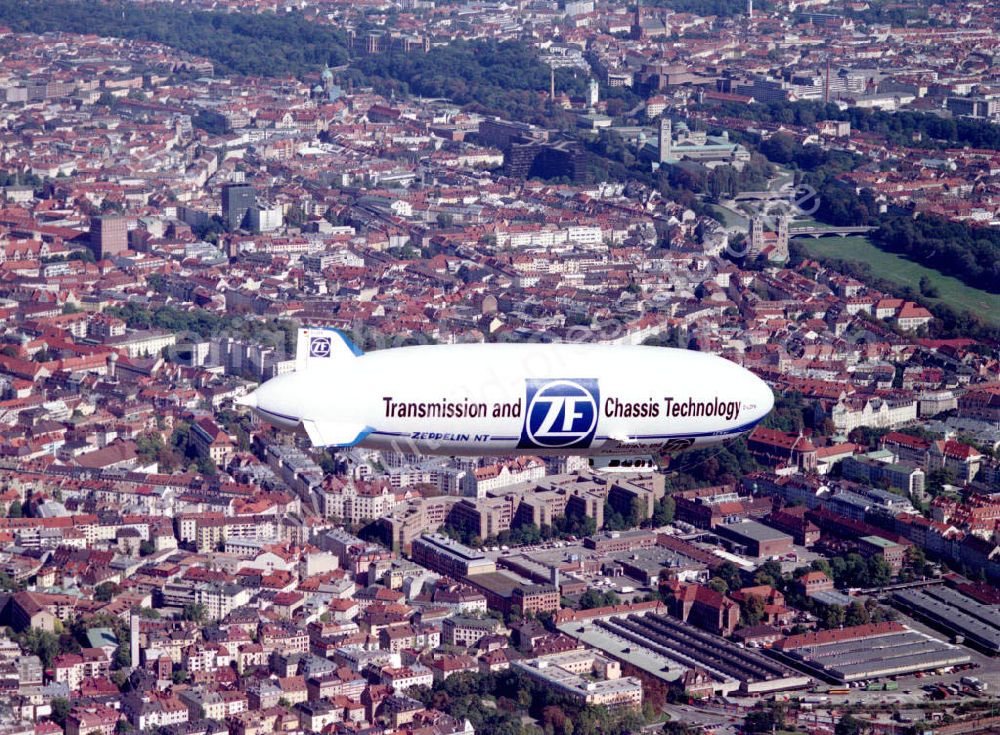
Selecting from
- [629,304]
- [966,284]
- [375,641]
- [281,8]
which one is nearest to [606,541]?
[375,641]

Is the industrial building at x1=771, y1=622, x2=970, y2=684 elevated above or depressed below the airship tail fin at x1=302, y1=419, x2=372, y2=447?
below

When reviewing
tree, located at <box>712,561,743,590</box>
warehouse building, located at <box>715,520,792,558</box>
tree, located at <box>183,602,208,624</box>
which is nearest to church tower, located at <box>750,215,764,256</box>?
warehouse building, located at <box>715,520,792,558</box>

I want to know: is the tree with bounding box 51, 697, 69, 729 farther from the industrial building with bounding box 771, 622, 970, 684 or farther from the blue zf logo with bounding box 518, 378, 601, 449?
the blue zf logo with bounding box 518, 378, 601, 449

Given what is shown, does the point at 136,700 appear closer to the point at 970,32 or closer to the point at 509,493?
the point at 509,493

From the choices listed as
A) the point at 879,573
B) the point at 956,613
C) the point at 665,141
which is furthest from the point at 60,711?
the point at 665,141

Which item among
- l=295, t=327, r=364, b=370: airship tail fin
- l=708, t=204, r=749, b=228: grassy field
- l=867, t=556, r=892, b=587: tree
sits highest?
l=295, t=327, r=364, b=370: airship tail fin

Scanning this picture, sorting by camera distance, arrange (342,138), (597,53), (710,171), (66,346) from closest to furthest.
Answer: (66,346) < (710,171) < (342,138) < (597,53)

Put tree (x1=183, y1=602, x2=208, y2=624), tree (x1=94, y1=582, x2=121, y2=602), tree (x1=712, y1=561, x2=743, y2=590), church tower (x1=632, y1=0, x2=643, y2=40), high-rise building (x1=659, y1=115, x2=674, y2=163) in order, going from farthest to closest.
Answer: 1. church tower (x1=632, y1=0, x2=643, y2=40)
2. high-rise building (x1=659, y1=115, x2=674, y2=163)
3. tree (x1=712, y1=561, x2=743, y2=590)
4. tree (x1=94, y1=582, x2=121, y2=602)
5. tree (x1=183, y1=602, x2=208, y2=624)
